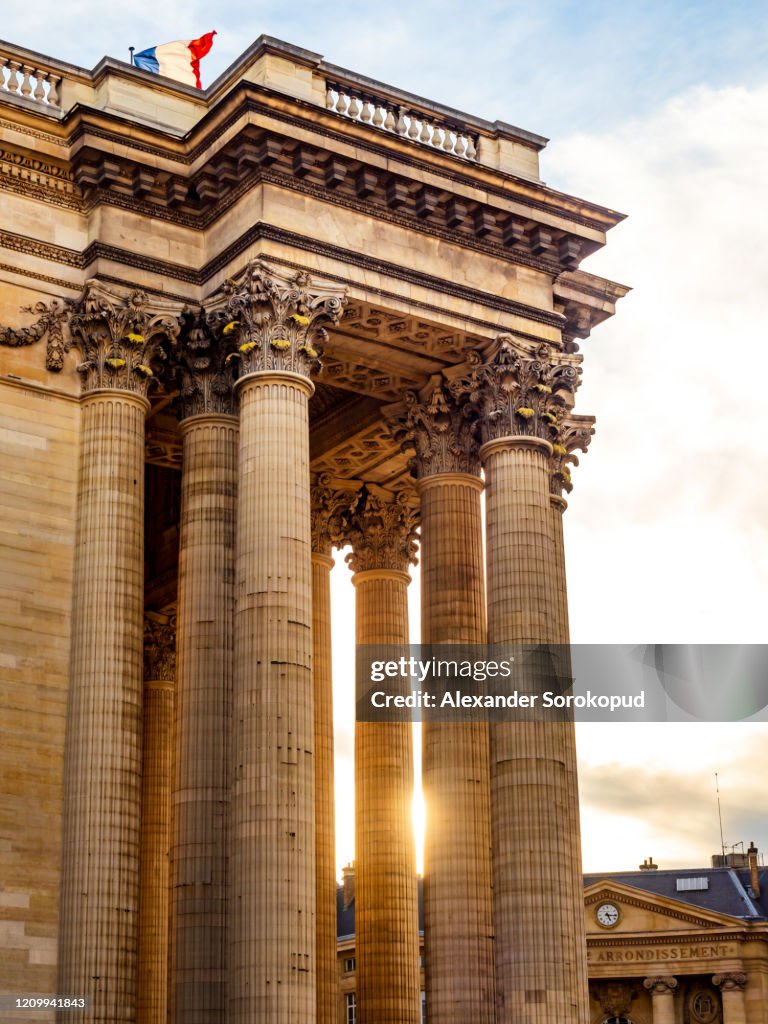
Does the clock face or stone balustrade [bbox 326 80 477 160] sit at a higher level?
stone balustrade [bbox 326 80 477 160]

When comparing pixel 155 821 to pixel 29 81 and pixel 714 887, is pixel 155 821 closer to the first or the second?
pixel 29 81

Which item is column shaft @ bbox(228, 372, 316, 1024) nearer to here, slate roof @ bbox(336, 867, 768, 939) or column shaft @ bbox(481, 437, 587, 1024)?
column shaft @ bbox(481, 437, 587, 1024)

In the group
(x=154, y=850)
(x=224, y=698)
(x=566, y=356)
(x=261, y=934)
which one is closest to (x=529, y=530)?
(x=566, y=356)

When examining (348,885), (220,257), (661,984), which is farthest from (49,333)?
(661,984)

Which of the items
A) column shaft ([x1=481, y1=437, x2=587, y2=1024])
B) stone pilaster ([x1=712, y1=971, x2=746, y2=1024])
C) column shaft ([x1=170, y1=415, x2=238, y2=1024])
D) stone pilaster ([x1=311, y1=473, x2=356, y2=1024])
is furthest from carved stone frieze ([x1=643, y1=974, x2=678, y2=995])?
column shaft ([x1=170, y1=415, x2=238, y2=1024])

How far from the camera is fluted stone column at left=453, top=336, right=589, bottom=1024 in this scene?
44094mm

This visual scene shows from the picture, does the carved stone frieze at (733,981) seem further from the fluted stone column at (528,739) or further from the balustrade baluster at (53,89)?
the balustrade baluster at (53,89)

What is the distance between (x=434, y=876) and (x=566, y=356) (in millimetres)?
14290

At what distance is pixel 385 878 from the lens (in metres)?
52.7

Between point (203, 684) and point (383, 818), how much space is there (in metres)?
11.0

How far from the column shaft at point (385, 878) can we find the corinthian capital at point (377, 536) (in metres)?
5.27

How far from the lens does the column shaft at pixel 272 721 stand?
39.9 metres

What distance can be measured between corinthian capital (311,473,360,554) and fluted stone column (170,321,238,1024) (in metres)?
10.1

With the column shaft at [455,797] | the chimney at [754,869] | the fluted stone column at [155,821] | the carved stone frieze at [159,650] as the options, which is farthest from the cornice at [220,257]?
the chimney at [754,869]
